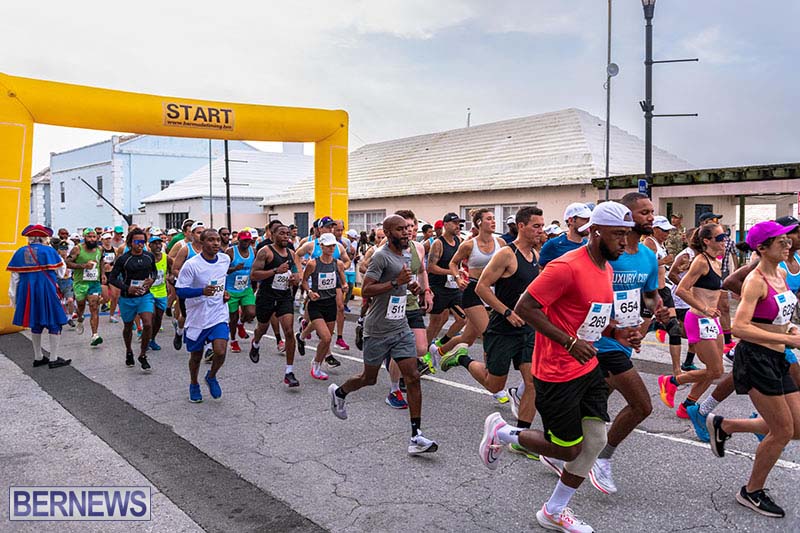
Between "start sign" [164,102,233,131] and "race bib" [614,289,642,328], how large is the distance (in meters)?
11.4

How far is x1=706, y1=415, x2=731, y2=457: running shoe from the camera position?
4469mm

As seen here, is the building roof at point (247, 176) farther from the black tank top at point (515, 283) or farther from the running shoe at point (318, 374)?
the black tank top at point (515, 283)

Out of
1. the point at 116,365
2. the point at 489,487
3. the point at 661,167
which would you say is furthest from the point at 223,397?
the point at 661,167

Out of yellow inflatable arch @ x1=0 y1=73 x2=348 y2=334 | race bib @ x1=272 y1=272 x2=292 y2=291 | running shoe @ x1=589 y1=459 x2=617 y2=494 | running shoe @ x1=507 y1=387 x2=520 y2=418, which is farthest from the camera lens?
yellow inflatable arch @ x1=0 y1=73 x2=348 y2=334

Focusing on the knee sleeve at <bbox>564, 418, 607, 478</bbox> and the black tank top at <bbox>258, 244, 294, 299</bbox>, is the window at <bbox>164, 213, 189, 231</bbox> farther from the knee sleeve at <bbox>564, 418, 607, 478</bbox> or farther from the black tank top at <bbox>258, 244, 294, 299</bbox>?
the knee sleeve at <bbox>564, 418, 607, 478</bbox>

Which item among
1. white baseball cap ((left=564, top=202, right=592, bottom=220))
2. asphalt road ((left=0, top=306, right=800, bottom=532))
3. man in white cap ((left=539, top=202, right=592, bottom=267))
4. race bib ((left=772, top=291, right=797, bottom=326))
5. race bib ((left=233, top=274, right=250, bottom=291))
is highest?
white baseball cap ((left=564, top=202, right=592, bottom=220))

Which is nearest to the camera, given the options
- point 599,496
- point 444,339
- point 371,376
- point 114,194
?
point 599,496

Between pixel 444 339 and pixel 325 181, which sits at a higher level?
pixel 325 181

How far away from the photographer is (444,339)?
28.4ft

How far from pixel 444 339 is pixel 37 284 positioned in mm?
5402

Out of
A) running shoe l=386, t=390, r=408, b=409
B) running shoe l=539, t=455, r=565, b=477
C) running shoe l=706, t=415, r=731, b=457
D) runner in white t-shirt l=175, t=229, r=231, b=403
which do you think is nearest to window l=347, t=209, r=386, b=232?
runner in white t-shirt l=175, t=229, r=231, b=403

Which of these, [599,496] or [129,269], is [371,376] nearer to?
[599,496]

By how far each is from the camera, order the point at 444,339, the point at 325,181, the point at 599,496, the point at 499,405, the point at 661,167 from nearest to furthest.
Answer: the point at 599,496
the point at 499,405
the point at 444,339
the point at 325,181
the point at 661,167

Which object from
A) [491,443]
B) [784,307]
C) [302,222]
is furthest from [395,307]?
[302,222]
